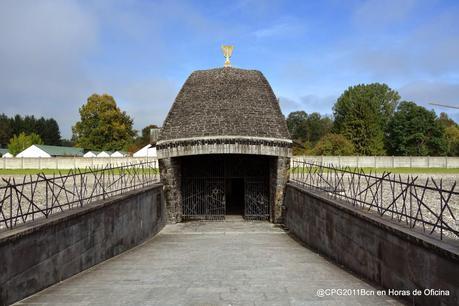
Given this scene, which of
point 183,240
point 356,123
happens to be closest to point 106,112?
point 356,123

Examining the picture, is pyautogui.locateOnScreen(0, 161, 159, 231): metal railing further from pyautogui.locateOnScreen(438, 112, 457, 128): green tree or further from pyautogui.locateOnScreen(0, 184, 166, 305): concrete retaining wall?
pyautogui.locateOnScreen(438, 112, 457, 128): green tree

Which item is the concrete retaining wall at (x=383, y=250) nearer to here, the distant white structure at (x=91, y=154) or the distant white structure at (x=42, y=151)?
the distant white structure at (x=91, y=154)

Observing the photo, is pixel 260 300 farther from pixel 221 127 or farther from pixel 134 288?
pixel 221 127

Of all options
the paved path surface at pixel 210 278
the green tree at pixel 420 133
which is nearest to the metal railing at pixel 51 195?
the paved path surface at pixel 210 278

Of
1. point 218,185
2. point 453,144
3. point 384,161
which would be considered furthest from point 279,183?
point 453,144

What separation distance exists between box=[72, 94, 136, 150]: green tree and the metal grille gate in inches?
1895

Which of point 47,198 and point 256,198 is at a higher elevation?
point 47,198

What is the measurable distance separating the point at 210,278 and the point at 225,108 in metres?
12.9

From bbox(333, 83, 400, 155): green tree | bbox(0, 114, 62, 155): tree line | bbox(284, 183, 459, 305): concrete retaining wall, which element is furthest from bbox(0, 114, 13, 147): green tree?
bbox(284, 183, 459, 305): concrete retaining wall

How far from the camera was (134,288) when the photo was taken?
8.24 m

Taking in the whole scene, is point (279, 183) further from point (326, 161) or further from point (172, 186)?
point (326, 161)

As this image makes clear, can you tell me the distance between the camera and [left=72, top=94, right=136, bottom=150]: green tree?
66688 mm

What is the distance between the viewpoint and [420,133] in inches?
2438

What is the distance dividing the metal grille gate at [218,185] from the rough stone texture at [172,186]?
121cm
